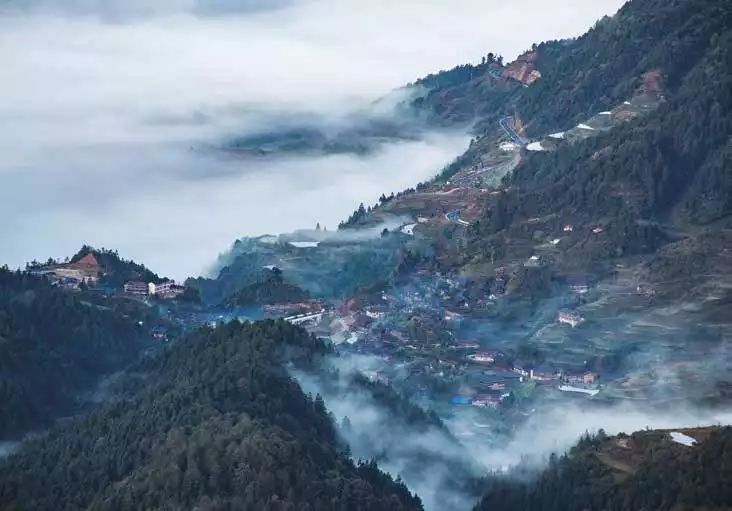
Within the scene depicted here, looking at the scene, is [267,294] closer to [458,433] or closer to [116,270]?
[116,270]

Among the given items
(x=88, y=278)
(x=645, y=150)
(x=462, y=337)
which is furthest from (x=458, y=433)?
(x=645, y=150)

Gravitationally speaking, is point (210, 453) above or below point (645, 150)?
below

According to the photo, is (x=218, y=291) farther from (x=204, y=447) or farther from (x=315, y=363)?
(x=204, y=447)

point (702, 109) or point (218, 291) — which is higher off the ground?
point (702, 109)

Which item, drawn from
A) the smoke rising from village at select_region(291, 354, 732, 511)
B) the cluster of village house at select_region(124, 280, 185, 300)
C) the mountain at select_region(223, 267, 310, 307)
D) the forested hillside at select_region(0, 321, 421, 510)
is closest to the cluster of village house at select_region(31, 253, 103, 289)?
the cluster of village house at select_region(124, 280, 185, 300)

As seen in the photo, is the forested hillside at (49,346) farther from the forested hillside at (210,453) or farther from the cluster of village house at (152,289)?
the forested hillside at (210,453)

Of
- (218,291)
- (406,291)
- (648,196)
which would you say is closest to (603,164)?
Result: (648,196)

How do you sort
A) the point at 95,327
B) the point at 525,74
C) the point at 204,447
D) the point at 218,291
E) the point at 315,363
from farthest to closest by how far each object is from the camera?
the point at 525,74
the point at 218,291
the point at 95,327
the point at 315,363
the point at 204,447
